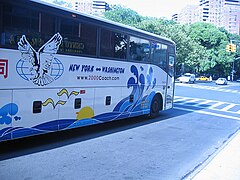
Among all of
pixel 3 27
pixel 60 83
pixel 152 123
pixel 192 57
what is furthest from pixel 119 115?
pixel 192 57

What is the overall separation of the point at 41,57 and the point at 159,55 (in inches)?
247

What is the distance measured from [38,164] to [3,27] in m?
2.88

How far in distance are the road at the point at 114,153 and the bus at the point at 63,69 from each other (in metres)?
0.52

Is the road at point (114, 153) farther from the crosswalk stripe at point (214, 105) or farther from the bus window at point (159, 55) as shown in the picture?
the crosswalk stripe at point (214, 105)

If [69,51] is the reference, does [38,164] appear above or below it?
below

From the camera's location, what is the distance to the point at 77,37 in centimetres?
780

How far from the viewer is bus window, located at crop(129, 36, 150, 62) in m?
10.1

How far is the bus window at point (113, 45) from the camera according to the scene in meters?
8.71

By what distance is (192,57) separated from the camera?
2073 inches

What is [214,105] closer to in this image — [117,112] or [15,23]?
[117,112]

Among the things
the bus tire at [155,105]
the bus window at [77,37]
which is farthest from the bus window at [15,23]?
the bus tire at [155,105]

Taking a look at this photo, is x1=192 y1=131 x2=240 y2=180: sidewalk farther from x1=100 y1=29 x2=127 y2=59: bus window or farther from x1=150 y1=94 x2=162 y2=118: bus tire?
x1=150 y1=94 x2=162 y2=118: bus tire

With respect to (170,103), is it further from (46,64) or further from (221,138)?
(46,64)

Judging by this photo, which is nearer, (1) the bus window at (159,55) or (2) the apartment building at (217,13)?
(1) the bus window at (159,55)
